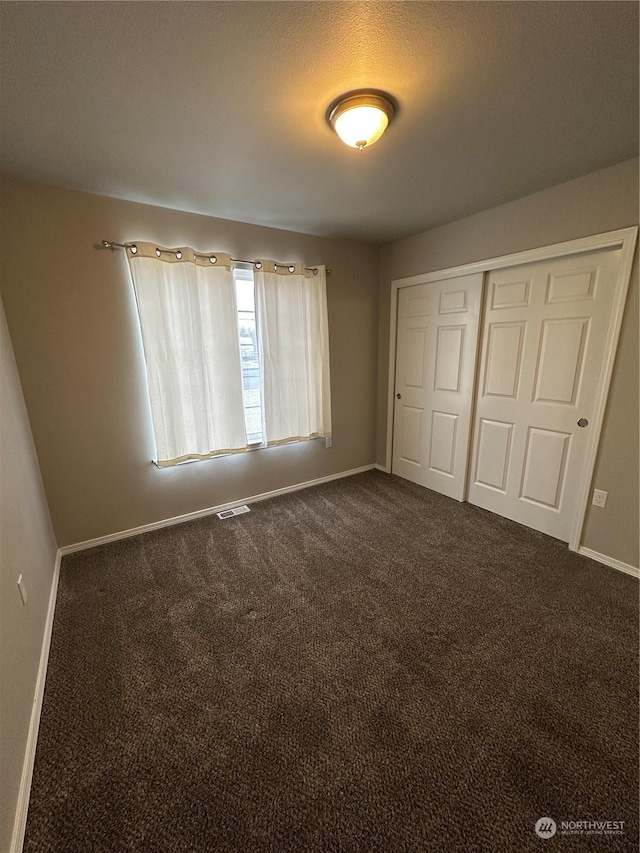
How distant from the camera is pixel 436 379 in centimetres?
324

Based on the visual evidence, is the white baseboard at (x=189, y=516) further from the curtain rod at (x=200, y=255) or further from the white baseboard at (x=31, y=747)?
the curtain rod at (x=200, y=255)

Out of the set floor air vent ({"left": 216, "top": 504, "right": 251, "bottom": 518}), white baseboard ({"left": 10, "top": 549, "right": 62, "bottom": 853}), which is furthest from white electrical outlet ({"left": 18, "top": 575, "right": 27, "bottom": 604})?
floor air vent ({"left": 216, "top": 504, "right": 251, "bottom": 518})

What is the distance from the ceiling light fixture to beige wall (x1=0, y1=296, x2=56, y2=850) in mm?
2029

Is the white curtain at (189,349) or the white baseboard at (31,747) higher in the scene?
the white curtain at (189,349)

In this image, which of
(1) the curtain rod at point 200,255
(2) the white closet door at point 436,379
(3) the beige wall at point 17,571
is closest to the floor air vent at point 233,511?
(3) the beige wall at point 17,571

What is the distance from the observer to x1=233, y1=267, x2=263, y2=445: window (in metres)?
2.89

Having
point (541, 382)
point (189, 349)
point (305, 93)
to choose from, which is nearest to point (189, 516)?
point (189, 349)

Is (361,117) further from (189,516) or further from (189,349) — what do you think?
(189,516)

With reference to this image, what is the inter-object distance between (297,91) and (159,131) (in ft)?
2.31

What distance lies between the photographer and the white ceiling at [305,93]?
3.51ft

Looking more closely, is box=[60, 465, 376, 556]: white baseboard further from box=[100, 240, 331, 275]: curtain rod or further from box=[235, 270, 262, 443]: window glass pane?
box=[100, 240, 331, 275]: curtain rod

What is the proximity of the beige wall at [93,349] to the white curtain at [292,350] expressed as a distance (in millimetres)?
Result: 248

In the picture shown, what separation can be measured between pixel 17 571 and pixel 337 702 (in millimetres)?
1474

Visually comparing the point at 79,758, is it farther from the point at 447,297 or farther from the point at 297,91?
the point at 447,297
